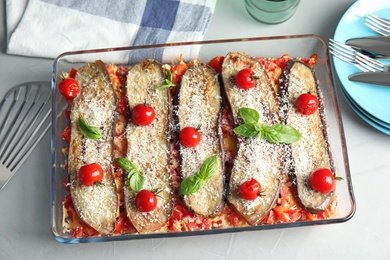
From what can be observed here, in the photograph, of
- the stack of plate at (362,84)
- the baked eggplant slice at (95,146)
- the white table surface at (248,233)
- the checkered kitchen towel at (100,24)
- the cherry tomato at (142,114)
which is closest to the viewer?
the baked eggplant slice at (95,146)

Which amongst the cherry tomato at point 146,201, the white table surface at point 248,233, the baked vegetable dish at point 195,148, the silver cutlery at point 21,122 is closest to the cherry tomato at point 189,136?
the baked vegetable dish at point 195,148

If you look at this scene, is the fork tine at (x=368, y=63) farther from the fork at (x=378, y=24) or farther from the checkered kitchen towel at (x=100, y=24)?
the checkered kitchen towel at (x=100, y=24)

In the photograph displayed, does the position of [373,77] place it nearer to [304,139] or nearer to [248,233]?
[304,139]

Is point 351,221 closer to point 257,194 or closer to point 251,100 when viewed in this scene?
point 257,194

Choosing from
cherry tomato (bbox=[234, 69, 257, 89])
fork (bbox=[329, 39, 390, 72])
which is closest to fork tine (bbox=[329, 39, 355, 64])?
fork (bbox=[329, 39, 390, 72])

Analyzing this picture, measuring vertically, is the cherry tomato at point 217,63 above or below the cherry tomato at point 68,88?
above

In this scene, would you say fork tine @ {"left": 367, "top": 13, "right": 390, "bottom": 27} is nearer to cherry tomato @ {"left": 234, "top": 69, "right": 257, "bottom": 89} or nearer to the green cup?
the green cup

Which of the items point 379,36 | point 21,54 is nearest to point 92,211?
point 21,54

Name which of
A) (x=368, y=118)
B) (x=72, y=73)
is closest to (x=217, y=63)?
(x=72, y=73)
